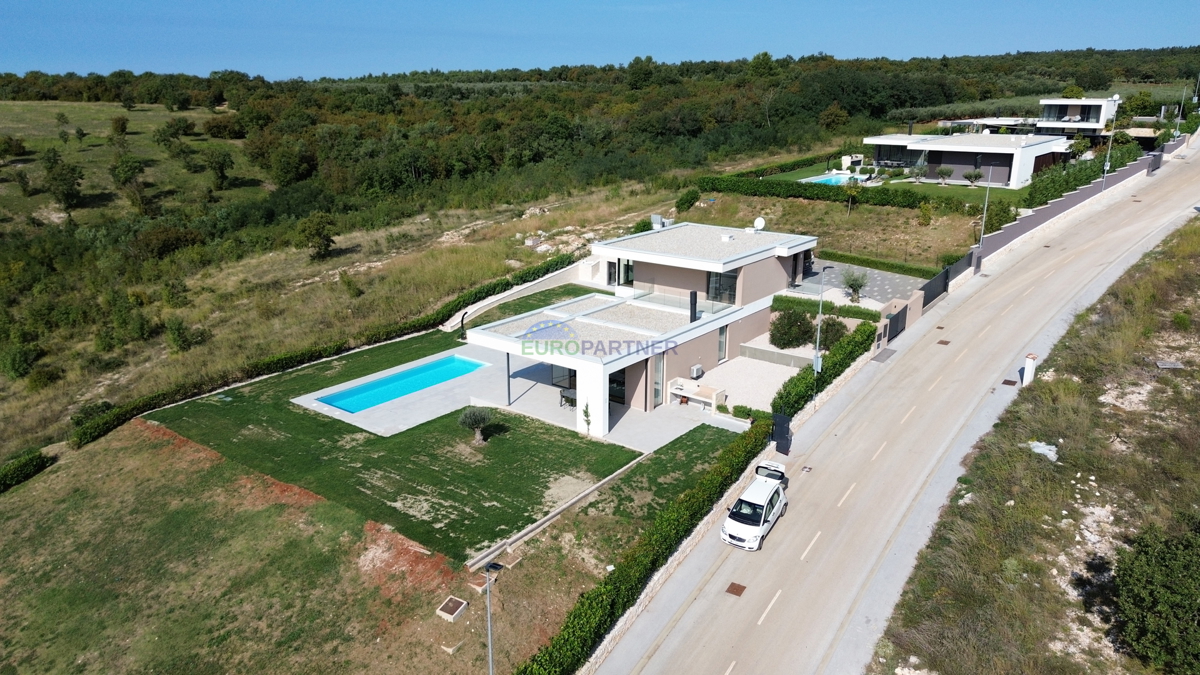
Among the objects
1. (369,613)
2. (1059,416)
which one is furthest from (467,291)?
(1059,416)

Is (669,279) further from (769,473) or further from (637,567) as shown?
(637,567)

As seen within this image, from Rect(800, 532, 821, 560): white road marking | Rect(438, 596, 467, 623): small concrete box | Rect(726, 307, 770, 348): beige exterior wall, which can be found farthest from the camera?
Rect(726, 307, 770, 348): beige exterior wall

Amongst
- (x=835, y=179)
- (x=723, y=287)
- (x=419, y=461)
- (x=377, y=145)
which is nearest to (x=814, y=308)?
(x=723, y=287)

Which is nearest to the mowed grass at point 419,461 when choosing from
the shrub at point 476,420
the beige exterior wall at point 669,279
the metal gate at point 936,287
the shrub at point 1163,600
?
the shrub at point 476,420

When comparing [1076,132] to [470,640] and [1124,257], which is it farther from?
[470,640]

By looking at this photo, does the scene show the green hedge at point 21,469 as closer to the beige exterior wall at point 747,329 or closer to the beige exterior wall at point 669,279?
the beige exterior wall at point 669,279

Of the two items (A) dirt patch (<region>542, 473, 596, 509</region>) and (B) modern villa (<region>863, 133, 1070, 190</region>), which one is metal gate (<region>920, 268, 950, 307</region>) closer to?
(B) modern villa (<region>863, 133, 1070, 190</region>)

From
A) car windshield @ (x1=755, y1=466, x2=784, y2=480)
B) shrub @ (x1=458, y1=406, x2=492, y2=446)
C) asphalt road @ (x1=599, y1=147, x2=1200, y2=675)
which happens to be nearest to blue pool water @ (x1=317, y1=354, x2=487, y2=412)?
shrub @ (x1=458, y1=406, x2=492, y2=446)
